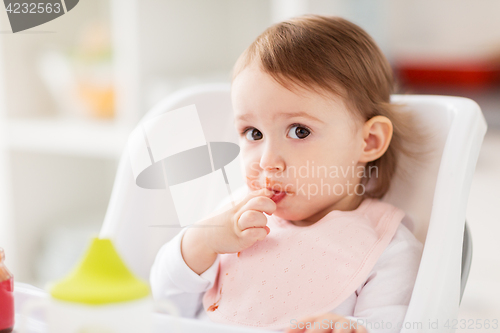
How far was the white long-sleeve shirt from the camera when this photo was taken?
0.59 meters

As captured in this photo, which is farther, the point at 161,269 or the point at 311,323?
the point at 161,269

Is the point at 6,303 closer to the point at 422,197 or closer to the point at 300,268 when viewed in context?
the point at 300,268

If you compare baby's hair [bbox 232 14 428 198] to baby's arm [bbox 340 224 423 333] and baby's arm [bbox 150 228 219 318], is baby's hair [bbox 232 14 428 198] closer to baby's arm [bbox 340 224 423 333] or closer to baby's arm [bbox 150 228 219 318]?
baby's arm [bbox 340 224 423 333]

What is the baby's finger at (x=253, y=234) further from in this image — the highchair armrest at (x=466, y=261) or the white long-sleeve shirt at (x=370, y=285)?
the highchair armrest at (x=466, y=261)

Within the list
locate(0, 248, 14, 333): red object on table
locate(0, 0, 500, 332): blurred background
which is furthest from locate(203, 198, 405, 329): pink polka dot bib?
locate(0, 0, 500, 332): blurred background

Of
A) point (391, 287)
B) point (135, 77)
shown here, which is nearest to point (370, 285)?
point (391, 287)

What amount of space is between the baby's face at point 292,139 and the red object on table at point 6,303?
322 millimetres

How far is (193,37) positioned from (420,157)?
1084 mm

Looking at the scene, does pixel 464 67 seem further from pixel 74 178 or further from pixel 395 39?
pixel 74 178

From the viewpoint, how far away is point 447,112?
69 cm

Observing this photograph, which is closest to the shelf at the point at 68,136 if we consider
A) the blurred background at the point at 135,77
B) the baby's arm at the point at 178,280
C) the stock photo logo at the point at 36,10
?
the blurred background at the point at 135,77

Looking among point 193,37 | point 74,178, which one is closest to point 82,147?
point 74,178

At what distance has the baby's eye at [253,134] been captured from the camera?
69 cm

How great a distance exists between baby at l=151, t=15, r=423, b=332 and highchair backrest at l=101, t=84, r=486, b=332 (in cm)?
4
